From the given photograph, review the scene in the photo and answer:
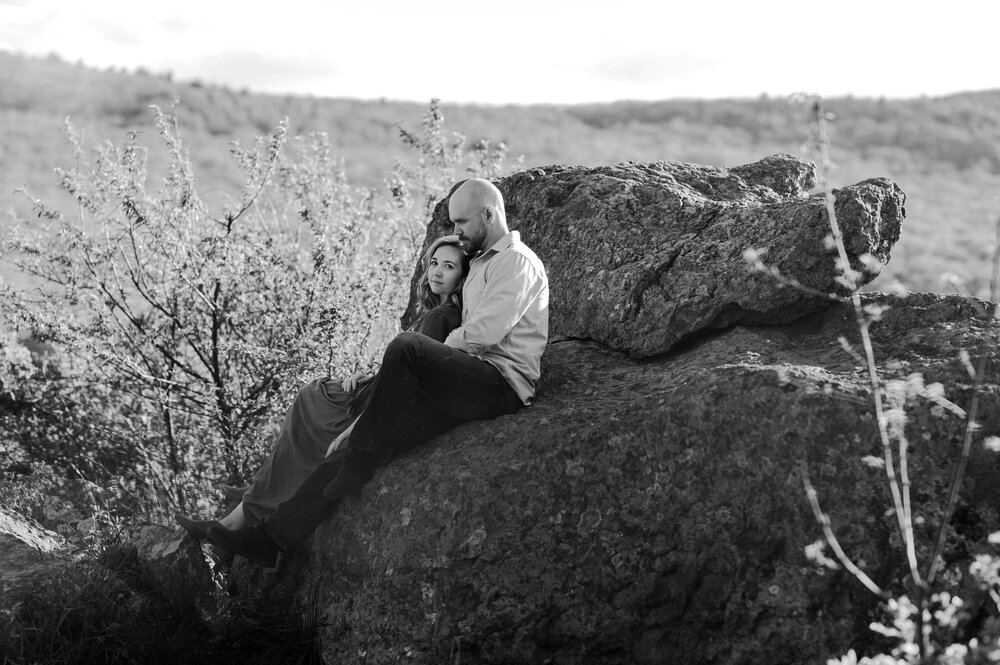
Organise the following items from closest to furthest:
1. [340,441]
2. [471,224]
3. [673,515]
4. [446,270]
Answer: [673,515], [340,441], [471,224], [446,270]

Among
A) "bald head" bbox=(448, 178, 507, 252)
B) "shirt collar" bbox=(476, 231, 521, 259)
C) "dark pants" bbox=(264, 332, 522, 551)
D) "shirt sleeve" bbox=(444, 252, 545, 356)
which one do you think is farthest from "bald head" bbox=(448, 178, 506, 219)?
"dark pants" bbox=(264, 332, 522, 551)

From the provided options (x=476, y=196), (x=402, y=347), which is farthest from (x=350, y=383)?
(x=476, y=196)

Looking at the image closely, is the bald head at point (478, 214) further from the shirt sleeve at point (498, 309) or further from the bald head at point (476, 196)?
the shirt sleeve at point (498, 309)

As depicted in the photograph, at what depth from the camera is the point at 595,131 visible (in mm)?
60969

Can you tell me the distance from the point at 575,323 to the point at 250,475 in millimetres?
3165

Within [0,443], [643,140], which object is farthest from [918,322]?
[643,140]

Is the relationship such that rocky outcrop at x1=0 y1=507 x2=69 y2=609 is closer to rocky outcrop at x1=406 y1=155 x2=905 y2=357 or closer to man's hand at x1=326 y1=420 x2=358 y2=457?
man's hand at x1=326 y1=420 x2=358 y2=457

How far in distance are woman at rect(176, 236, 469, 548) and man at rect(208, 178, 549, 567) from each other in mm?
95

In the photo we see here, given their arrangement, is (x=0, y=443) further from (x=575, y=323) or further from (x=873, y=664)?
(x=873, y=664)

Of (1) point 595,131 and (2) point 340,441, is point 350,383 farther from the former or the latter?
(1) point 595,131

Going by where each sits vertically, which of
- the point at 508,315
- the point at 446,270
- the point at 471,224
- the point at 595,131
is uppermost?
the point at 471,224

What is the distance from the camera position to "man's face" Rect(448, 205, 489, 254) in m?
6.00

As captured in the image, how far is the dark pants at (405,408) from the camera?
546 cm

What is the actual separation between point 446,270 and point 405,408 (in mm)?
934
